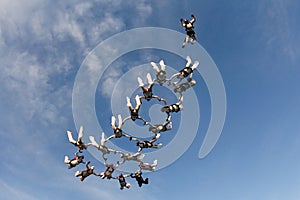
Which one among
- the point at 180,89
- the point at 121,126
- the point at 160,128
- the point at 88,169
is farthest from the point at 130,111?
the point at 88,169

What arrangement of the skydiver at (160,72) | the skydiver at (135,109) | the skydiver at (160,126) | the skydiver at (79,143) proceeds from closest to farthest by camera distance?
the skydiver at (135,109) → the skydiver at (160,72) → the skydiver at (79,143) → the skydiver at (160,126)

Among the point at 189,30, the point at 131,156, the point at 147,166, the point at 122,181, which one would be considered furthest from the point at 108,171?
the point at 189,30

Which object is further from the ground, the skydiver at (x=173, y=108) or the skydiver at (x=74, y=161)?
the skydiver at (x=173, y=108)

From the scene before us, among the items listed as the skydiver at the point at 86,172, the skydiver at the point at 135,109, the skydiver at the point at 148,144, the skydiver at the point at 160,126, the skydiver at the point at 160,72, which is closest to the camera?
the skydiver at the point at 135,109

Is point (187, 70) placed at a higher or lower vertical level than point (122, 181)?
higher

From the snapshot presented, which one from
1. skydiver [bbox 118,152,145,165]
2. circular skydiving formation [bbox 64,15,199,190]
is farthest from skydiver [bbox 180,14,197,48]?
skydiver [bbox 118,152,145,165]

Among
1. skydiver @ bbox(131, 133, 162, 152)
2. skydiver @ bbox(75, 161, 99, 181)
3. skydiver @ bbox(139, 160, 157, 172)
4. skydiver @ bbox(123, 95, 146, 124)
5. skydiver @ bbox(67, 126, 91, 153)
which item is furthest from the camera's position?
skydiver @ bbox(139, 160, 157, 172)

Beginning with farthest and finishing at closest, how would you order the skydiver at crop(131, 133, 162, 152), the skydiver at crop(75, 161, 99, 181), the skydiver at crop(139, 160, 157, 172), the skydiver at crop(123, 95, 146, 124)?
the skydiver at crop(139, 160, 157, 172)
the skydiver at crop(75, 161, 99, 181)
the skydiver at crop(131, 133, 162, 152)
the skydiver at crop(123, 95, 146, 124)

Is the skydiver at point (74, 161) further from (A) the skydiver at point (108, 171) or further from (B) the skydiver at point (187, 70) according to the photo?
(B) the skydiver at point (187, 70)

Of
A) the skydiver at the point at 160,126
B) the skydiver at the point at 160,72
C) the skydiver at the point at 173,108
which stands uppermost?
the skydiver at the point at 160,72

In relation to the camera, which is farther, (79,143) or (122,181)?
(122,181)

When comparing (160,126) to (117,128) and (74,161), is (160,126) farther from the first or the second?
(74,161)

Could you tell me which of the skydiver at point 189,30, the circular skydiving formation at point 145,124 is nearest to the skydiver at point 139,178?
the circular skydiving formation at point 145,124

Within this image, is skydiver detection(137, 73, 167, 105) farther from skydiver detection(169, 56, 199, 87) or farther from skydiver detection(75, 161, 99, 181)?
skydiver detection(75, 161, 99, 181)
